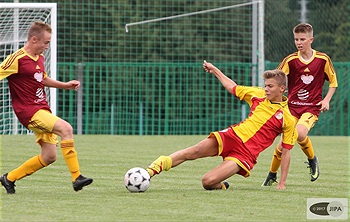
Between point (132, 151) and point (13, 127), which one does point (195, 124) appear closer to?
point (13, 127)

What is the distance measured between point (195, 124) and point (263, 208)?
15.7 m

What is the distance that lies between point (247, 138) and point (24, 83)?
225 centimetres

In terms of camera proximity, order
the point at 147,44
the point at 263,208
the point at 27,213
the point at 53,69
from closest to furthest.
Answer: the point at 27,213 → the point at 263,208 → the point at 53,69 → the point at 147,44

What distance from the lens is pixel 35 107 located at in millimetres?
8031

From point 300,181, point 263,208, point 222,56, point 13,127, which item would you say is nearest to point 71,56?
point 222,56

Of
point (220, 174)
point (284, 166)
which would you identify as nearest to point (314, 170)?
point (284, 166)

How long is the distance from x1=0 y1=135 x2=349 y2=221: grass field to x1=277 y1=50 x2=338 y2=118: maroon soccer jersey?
852mm

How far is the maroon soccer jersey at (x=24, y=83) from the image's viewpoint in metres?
7.99

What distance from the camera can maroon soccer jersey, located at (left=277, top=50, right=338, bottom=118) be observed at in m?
9.83

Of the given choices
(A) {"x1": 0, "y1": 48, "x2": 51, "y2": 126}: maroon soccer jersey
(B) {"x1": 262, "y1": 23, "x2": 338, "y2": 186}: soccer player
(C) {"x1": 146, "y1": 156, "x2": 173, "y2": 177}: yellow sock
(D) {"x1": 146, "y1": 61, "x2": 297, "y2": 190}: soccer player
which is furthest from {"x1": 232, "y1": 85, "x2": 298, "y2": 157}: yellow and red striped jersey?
(A) {"x1": 0, "y1": 48, "x2": 51, "y2": 126}: maroon soccer jersey

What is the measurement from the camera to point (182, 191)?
832 cm

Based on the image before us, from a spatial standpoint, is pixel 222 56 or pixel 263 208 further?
pixel 222 56

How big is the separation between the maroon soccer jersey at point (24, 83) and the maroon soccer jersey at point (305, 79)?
3045 millimetres

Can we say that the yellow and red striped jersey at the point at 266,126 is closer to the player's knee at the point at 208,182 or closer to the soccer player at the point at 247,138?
the soccer player at the point at 247,138
